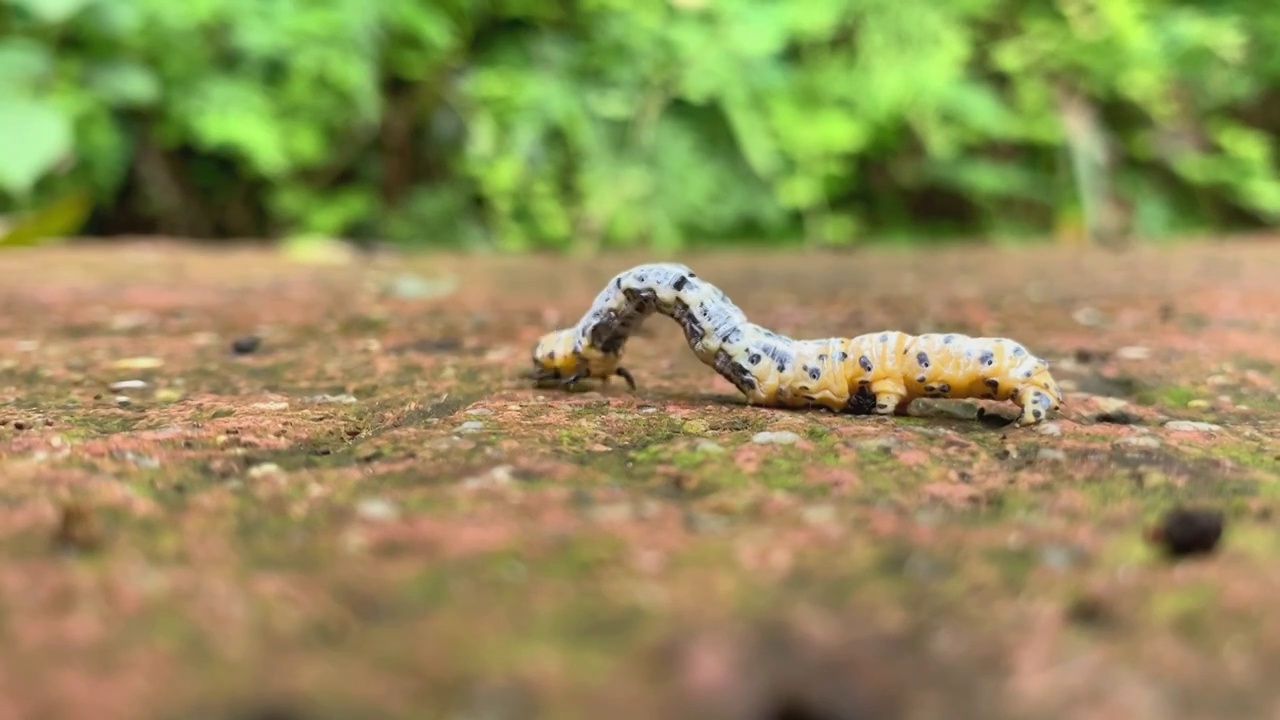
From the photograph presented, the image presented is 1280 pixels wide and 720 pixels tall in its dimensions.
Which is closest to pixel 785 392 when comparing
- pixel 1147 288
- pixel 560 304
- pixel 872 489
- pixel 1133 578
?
pixel 872 489

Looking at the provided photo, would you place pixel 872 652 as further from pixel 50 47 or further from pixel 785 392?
pixel 50 47

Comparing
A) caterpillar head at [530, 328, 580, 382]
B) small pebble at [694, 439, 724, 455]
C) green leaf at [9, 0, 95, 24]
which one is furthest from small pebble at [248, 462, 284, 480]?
green leaf at [9, 0, 95, 24]

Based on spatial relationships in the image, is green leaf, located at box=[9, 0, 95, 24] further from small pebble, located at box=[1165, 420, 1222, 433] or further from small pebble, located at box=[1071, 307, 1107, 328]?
small pebble, located at box=[1165, 420, 1222, 433]

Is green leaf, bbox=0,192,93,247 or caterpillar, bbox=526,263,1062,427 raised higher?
green leaf, bbox=0,192,93,247

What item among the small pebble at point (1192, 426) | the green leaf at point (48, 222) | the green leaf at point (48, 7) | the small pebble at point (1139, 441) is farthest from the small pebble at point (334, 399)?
the green leaf at point (48, 222)

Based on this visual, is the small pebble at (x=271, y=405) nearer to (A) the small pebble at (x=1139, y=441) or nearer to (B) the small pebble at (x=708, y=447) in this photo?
(B) the small pebble at (x=708, y=447)
